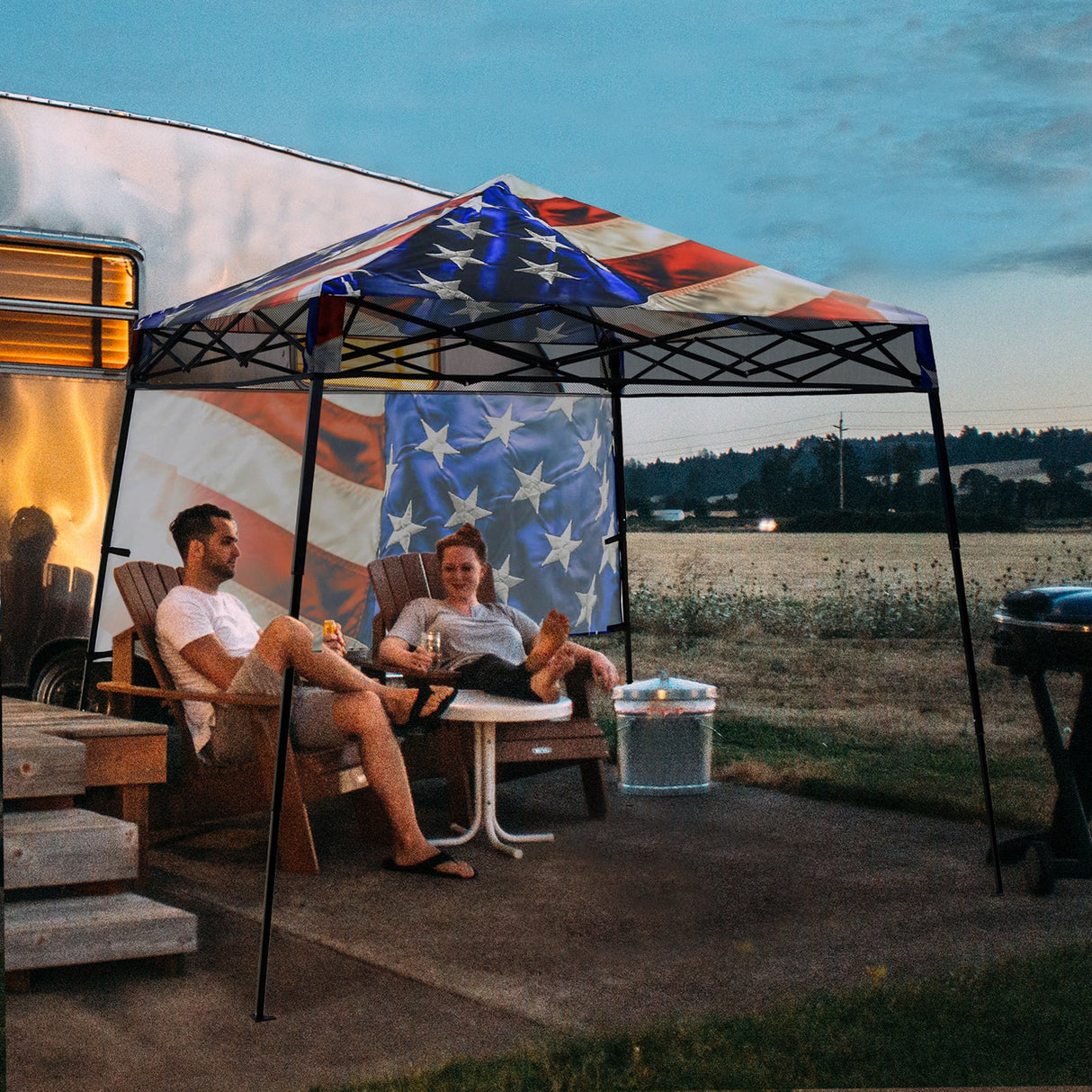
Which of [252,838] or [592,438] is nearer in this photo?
[252,838]

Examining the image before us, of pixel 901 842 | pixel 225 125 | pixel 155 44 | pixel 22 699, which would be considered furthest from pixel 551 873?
pixel 225 125

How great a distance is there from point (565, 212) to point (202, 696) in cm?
209

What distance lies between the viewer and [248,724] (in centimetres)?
445

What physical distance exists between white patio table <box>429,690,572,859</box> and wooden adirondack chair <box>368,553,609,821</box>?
0.18m

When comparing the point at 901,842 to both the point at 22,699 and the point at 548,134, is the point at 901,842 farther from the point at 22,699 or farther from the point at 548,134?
the point at 22,699

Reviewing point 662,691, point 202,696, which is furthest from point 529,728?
point 202,696

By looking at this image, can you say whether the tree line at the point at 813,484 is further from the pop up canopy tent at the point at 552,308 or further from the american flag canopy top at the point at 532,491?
the pop up canopy tent at the point at 552,308

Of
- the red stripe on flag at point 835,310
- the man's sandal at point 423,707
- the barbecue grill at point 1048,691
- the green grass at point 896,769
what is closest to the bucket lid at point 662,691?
the green grass at point 896,769

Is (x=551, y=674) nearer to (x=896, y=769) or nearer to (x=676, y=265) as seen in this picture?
(x=676, y=265)

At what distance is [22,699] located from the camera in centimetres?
517

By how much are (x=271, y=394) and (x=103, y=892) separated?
328 centimetres

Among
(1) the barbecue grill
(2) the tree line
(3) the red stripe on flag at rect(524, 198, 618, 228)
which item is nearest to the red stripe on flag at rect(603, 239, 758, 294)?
(3) the red stripe on flag at rect(524, 198, 618, 228)

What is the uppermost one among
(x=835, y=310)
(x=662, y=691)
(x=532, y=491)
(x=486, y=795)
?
(x=835, y=310)

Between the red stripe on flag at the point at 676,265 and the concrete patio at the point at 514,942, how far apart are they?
1.87 meters
